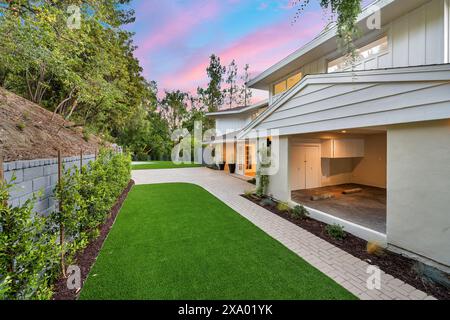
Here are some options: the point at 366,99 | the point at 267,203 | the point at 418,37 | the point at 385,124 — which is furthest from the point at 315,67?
the point at 267,203

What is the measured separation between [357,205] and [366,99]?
3.77 m

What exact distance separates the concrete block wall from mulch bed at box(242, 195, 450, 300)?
520 cm

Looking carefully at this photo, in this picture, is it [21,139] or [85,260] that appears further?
[21,139]

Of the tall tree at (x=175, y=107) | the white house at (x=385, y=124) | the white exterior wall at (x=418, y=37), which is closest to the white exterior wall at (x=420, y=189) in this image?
the white house at (x=385, y=124)

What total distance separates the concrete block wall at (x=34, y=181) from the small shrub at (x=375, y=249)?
5.46 meters

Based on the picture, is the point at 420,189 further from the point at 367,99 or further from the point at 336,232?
the point at 367,99

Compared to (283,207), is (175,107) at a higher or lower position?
higher

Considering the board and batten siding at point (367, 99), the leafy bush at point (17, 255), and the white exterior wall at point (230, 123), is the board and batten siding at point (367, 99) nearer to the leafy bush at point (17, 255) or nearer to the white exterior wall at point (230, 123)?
the leafy bush at point (17, 255)

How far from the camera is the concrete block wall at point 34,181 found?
2293 millimetres

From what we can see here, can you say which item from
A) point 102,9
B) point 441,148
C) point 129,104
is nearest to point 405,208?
point 441,148

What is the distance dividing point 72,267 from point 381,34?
31.7 feet

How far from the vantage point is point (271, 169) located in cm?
746

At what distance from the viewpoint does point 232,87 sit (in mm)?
31719
